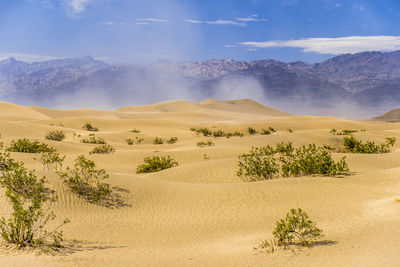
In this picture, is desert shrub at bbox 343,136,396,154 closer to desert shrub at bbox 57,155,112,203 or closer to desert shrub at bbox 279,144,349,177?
desert shrub at bbox 279,144,349,177

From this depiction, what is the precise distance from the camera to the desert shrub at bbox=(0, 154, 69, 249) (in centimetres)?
686

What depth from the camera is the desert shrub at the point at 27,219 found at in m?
6.86

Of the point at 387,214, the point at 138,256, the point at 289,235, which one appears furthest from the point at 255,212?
the point at 138,256

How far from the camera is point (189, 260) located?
21.4ft

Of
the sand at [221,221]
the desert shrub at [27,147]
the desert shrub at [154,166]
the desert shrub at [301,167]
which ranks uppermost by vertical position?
the desert shrub at [27,147]

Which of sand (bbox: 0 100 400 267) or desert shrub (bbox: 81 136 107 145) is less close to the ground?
desert shrub (bbox: 81 136 107 145)

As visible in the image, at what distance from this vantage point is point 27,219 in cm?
692

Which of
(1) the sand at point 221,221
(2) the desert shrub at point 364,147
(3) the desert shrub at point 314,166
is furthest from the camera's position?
(2) the desert shrub at point 364,147

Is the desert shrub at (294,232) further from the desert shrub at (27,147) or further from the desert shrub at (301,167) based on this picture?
the desert shrub at (27,147)

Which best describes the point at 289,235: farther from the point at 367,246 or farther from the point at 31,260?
the point at 31,260

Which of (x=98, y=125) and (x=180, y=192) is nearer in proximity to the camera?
(x=180, y=192)

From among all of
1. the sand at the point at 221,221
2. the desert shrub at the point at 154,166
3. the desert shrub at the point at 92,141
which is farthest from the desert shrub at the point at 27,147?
the sand at the point at 221,221

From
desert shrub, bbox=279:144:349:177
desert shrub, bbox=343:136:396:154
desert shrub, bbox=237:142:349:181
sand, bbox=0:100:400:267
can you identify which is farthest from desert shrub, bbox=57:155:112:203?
desert shrub, bbox=343:136:396:154

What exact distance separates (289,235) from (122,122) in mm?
42537
